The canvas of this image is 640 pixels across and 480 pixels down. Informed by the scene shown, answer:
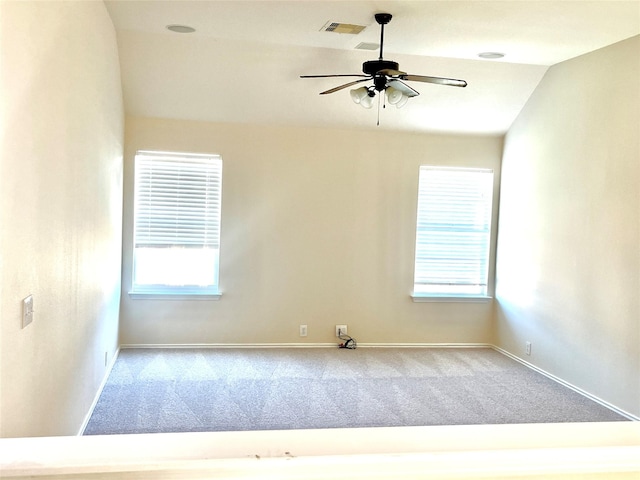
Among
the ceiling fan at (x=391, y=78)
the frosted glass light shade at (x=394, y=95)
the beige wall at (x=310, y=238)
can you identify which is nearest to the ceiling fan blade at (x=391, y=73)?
the ceiling fan at (x=391, y=78)

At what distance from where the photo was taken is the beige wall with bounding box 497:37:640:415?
4.39m

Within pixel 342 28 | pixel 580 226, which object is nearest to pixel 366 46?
pixel 342 28

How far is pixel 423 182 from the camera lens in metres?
6.37

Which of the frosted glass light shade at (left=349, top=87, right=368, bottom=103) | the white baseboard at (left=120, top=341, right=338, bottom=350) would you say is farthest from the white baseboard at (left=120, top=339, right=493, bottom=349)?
the frosted glass light shade at (left=349, top=87, right=368, bottom=103)

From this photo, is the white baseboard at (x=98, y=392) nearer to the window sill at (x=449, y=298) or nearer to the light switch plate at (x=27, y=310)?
the light switch plate at (x=27, y=310)

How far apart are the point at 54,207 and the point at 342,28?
2659mm

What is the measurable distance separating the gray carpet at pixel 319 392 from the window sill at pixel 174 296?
55 centimetres

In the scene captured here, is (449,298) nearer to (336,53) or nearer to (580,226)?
(580,226)

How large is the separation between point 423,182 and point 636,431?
5261 mm

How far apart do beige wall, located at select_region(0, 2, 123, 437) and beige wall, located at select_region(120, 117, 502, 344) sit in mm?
1366

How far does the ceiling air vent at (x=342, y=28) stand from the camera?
4.28 meters

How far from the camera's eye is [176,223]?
234 inches

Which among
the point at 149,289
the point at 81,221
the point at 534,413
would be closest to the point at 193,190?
the point at 149,289

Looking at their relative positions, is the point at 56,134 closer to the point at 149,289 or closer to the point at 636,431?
the point at 636,431
